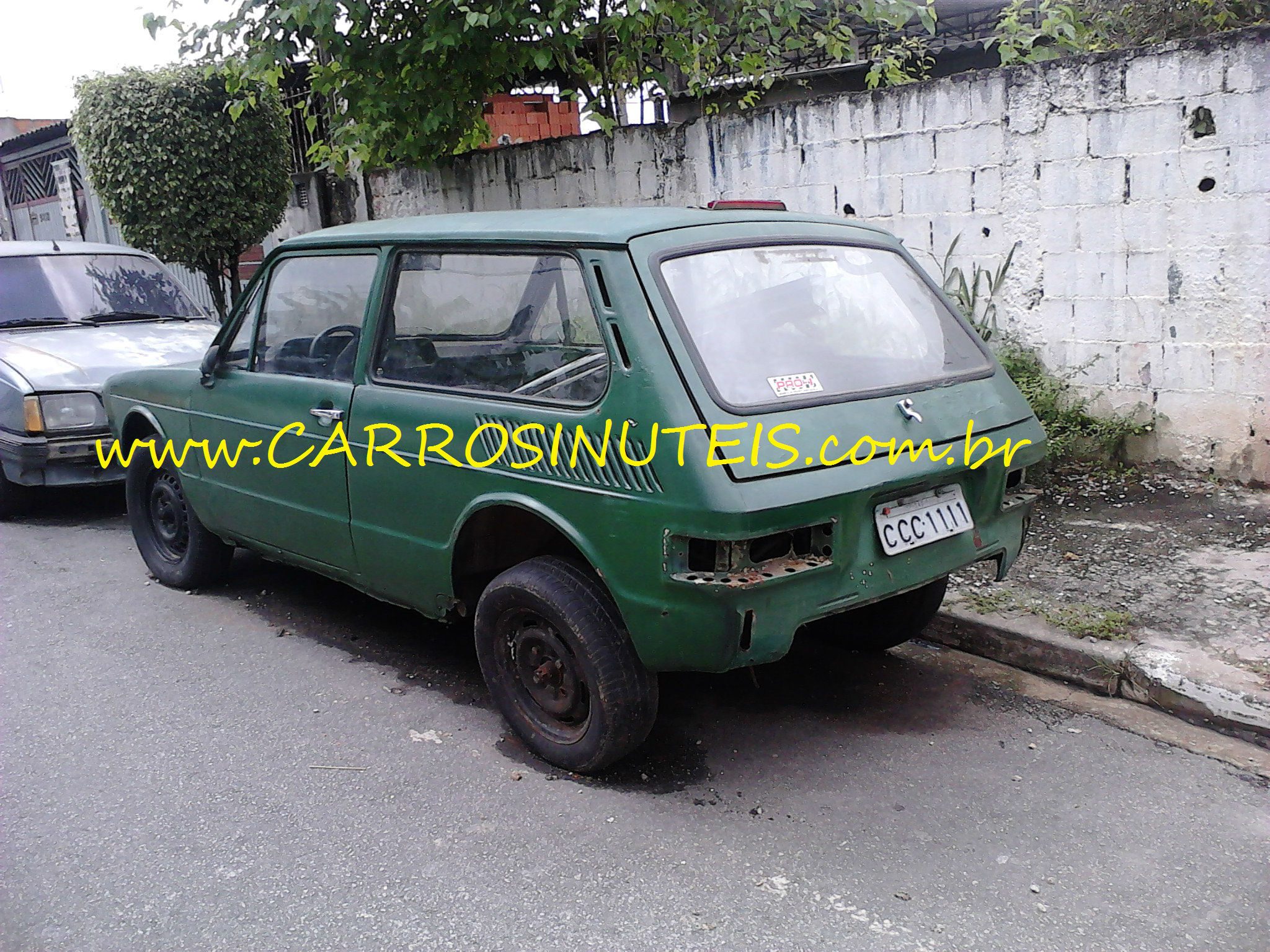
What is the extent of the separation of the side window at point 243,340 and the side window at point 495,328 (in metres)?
0.95

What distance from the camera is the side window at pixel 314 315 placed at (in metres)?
3.94

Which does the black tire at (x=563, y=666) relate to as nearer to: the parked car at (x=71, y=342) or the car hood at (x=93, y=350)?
the car hood at (x=93, y=350)

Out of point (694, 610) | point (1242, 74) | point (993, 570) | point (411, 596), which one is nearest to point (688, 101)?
point (1242, 74)

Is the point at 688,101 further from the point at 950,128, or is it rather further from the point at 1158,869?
the point at 1158,869

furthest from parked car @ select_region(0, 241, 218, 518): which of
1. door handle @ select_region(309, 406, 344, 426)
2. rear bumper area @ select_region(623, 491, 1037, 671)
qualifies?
rear bumper area @ select_region(623, 491, 1037, 671)

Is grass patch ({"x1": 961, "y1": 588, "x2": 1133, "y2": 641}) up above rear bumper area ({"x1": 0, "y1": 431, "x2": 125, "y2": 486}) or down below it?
below

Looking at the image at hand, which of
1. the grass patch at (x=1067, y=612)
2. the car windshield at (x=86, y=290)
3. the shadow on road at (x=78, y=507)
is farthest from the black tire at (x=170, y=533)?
the grass patch at (x=1067, y=612)

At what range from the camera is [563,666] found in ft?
10.9

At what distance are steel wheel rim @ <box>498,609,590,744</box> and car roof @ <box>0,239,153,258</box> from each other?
19.0 feet

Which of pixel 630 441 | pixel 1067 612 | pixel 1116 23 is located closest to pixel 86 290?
pixel 630 441

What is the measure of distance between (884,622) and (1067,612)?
2.29ft

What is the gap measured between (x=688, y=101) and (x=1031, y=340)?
6.12m

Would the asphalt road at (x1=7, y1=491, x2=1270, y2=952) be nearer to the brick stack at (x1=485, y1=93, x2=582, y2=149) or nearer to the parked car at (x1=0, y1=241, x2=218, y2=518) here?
the parked car at (x1=0, y1=241, x2=218, y2=518)

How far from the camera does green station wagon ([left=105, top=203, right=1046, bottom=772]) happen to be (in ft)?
9.62
